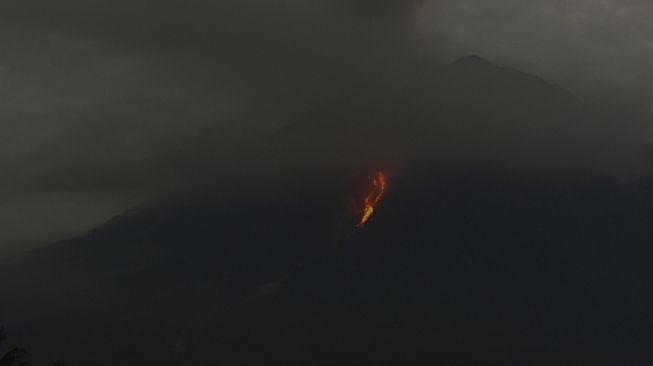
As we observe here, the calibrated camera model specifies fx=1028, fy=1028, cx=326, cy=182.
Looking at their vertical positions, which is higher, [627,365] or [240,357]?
[240,357]

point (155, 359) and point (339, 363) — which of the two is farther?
point (155, 359)

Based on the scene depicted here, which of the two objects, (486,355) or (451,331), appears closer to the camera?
(486,355)

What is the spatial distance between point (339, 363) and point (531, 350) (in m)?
36.9

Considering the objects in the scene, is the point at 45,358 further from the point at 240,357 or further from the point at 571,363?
the point at 571,363

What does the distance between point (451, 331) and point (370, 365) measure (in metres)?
22.4

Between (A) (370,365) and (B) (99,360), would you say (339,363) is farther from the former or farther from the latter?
(B) (99,360)

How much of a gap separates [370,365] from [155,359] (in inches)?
1686

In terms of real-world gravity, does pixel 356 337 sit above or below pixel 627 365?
above

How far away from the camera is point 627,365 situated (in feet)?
637

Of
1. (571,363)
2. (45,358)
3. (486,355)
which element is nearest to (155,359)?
(45,358)

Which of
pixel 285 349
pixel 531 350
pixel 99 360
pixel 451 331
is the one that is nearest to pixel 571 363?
pixel 531 350

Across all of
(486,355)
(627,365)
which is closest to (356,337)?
(486,355)

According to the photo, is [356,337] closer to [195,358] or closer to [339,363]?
[339,363]

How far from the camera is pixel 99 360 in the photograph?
194 m
